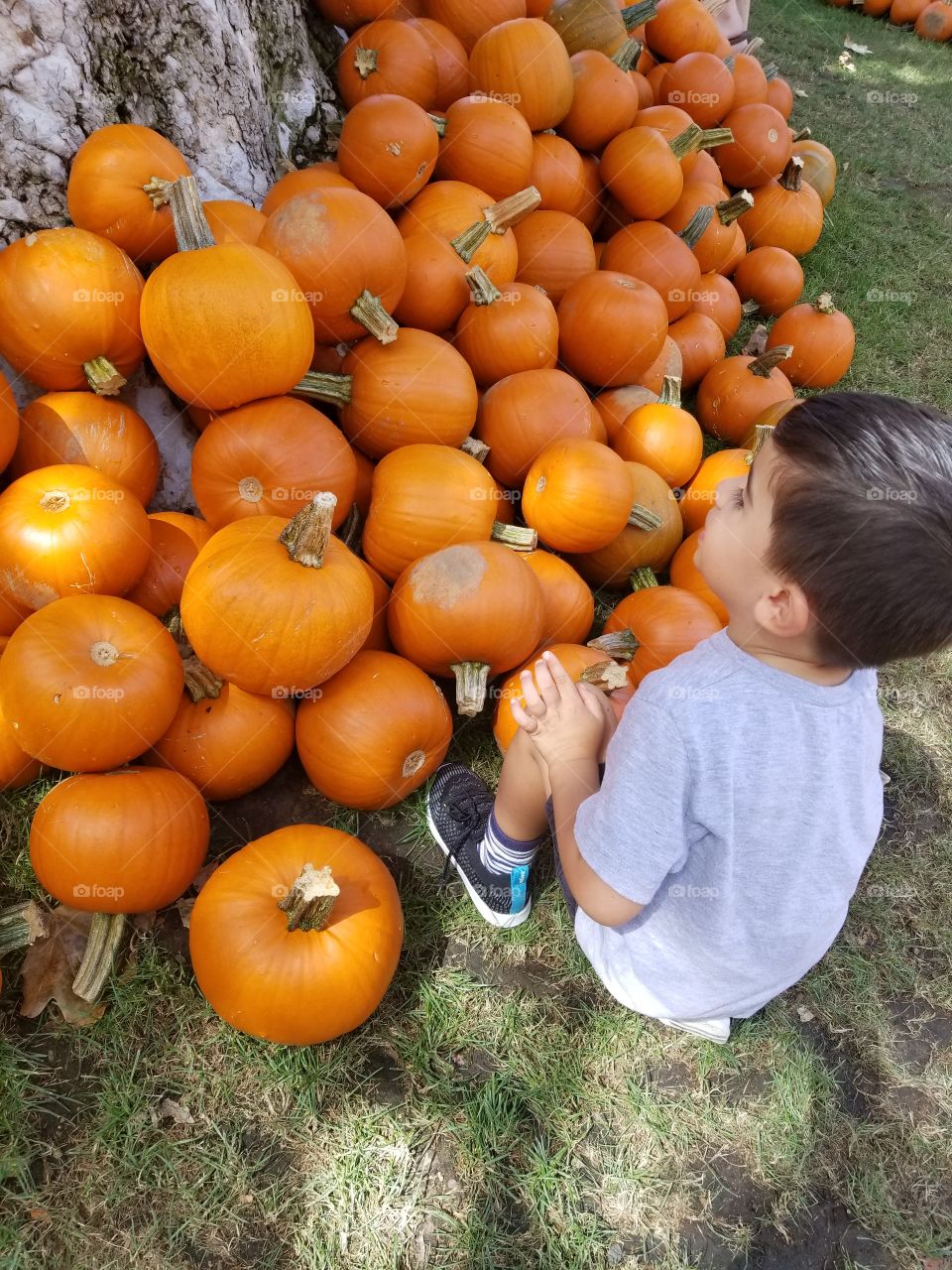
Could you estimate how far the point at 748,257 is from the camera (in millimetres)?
4715

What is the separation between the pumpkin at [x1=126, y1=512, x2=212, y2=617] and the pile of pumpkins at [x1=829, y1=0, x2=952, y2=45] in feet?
38.7

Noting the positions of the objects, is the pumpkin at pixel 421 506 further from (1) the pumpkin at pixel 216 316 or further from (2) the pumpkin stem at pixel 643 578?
(2) the pumpkin stem at pixel 643 578

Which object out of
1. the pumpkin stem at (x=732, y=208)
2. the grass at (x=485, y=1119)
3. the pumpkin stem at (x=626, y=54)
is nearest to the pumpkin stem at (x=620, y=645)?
the grass at (x=485, y=1119)

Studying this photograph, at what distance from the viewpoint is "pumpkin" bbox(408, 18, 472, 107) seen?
11.9 ft

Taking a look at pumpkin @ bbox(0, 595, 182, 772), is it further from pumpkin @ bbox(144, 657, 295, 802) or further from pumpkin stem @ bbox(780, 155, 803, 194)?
pumpkin stem @ bbox(780, 155, 803, 194)

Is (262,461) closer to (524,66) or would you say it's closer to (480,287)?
(480,287)

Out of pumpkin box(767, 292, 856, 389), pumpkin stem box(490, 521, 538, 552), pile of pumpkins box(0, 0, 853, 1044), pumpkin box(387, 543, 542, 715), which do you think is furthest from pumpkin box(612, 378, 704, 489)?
pumpkin box(767, 292, 856, 389)

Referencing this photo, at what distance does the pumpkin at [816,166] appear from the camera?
5469mm

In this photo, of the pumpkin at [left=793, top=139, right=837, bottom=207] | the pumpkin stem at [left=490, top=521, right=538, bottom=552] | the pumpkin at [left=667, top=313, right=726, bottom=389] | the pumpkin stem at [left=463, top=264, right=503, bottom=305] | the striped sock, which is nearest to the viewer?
the striped sock

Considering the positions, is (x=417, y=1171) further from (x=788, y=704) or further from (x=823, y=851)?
(x=788, y=704)

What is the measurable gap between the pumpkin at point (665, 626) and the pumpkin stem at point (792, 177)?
3.81m

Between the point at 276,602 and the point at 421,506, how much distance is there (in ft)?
2.34

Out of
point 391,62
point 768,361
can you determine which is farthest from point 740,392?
point 391,62

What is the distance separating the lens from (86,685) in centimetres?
204
